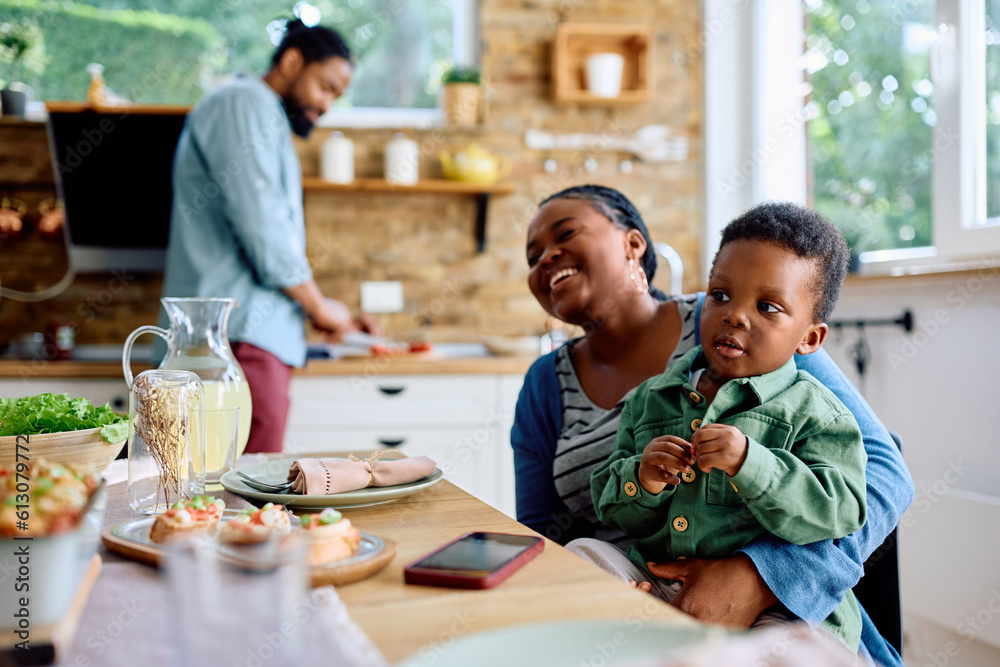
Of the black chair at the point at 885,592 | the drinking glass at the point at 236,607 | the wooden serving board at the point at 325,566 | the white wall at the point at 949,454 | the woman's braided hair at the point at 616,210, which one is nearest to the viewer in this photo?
the drinking glass at the point at 236,607

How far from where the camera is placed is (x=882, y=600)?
111cm

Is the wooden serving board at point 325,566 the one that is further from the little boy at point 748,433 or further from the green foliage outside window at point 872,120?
the green foliage outside window at point 872,120

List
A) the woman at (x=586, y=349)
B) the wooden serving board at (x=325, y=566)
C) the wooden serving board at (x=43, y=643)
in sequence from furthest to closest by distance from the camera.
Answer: the woman at (x=586, y=349)
the wooden serving board at (x=325, y=566)
the wooden serving board at (x=43, y=643)

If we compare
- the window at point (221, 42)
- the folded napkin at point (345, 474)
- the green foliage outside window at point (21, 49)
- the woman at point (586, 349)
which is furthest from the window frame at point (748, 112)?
the green foliage outside window at point (21, 49)

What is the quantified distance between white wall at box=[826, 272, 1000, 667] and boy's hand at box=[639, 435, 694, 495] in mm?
1341

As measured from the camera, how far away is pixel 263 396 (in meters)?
2.22

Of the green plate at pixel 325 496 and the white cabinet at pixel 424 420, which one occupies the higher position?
the green plate at pixel 325 496

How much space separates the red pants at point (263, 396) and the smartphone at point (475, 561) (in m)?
1.52

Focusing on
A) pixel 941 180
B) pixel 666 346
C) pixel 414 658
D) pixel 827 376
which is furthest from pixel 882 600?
pixel 941 180

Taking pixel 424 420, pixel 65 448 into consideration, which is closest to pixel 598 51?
pixel 424 420

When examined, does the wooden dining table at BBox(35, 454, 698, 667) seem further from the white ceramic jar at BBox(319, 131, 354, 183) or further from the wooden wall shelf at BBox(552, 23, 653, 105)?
the wooden wall shelf at BBox(552, 23, 653, 105)

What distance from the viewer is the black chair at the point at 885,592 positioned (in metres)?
1.09

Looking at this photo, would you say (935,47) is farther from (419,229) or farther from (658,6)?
(419,229)

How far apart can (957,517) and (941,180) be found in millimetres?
978
